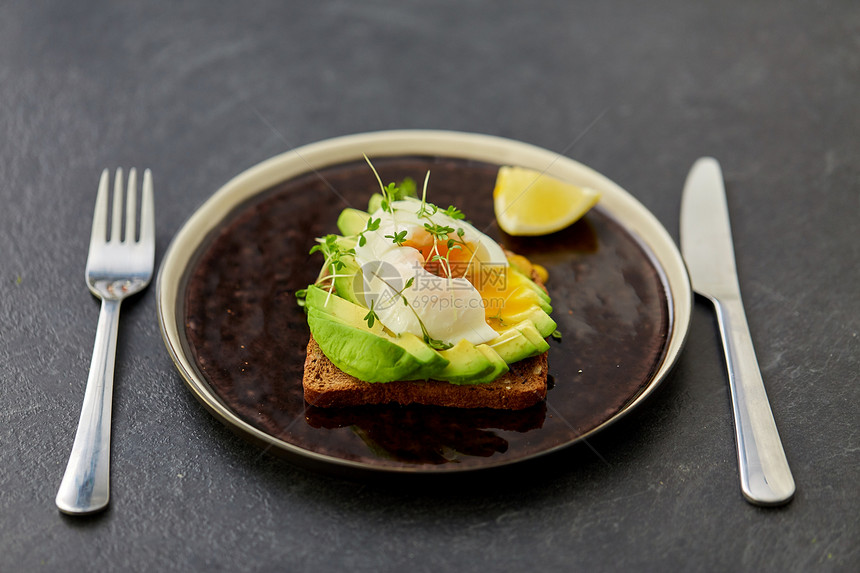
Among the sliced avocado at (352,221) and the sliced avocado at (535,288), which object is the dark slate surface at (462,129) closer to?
the sliced avocado at (535,288)

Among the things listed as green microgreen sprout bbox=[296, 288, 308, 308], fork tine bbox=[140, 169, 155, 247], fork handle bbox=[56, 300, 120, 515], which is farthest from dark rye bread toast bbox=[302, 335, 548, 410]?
fork tine bbox=[140, 169, 155, 247]

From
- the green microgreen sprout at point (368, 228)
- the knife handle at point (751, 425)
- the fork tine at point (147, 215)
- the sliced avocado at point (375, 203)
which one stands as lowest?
the knife handle at point (751, 425)

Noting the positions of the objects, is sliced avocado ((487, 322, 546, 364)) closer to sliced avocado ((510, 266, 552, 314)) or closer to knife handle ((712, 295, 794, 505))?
sliced avocado ((510, 266, 552, 314))

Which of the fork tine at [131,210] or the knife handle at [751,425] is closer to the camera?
the knife handle at [751,425]

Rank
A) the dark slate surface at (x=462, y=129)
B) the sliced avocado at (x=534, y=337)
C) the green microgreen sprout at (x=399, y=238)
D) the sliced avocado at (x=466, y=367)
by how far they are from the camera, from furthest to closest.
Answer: the green microgreen sprout at (x=399, y=238) < the sliced avocado at (x=534, y=337) < the sliced avocado at (x=466, y=367) < the dark slate surface at (x=462, y=129)

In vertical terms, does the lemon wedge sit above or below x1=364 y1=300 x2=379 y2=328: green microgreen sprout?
below

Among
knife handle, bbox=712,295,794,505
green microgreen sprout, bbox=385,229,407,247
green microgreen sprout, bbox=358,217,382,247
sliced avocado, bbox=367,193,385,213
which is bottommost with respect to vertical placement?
knife handle, bbox=712,295,794,505

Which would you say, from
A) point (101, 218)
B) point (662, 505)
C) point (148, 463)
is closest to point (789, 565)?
point (662, 505)

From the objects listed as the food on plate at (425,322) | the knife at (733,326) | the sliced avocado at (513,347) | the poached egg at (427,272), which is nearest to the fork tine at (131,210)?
the food on plate at (425,322)
